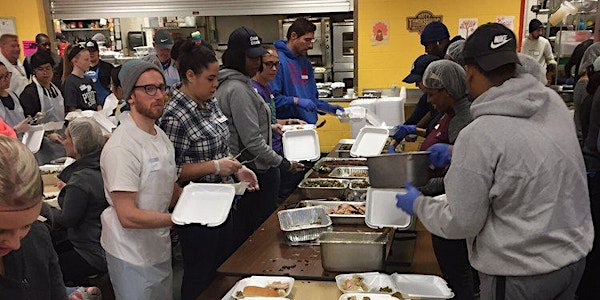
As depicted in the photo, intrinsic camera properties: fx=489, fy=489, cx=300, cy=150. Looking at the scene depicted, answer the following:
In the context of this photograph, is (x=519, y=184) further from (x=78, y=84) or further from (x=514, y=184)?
(x=78, y=84)

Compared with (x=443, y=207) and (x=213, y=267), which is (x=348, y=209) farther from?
(x=443, y=207)

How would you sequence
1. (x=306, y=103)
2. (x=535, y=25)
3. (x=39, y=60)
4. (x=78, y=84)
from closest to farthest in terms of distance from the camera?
(x=306, y=103)
(x=39, y=60)
(x=78, y=84)
(x=535, y=25)

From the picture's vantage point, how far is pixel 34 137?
3621mm

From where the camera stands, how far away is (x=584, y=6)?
6094 millimetres

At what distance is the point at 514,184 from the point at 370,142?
1.99 metres

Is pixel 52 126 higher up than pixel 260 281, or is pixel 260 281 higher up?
pixel 52 126

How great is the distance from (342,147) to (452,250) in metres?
1.91

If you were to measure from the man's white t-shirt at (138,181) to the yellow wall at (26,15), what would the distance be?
5.85m

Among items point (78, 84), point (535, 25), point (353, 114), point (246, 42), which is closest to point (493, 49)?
point (246, 42)

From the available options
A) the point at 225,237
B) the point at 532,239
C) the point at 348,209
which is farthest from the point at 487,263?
the point at 225,237

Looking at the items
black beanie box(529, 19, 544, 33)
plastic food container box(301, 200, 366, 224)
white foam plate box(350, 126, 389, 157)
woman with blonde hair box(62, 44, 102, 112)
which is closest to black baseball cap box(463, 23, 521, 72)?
plastic food container box(301, 200, 366, 224)

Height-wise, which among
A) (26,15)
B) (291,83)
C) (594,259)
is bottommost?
(594,259)

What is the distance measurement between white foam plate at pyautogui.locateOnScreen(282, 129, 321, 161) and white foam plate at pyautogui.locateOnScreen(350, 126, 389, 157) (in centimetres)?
26

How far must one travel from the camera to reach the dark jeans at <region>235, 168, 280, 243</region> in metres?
2.94
